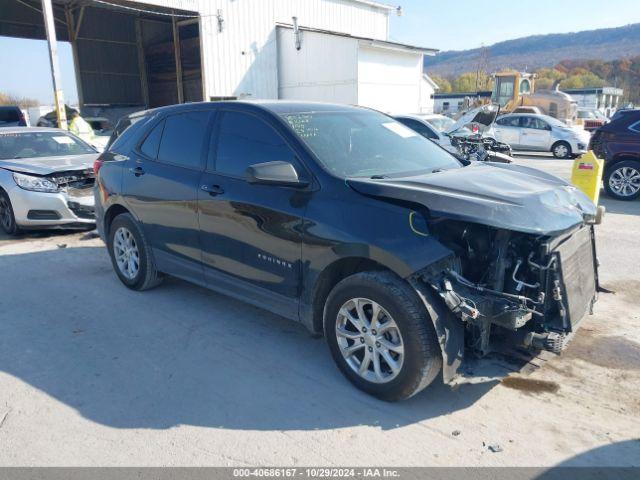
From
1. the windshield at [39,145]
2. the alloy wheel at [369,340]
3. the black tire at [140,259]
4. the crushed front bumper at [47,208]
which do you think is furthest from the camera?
the windshield at [39,145]

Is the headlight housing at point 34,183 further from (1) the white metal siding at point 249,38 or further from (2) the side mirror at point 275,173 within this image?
(1) the white metal siding at point 249,38

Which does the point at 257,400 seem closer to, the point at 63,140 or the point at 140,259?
the point at 140,259

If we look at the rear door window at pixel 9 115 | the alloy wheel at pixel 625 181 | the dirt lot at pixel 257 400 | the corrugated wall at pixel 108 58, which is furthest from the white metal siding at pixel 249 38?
the dirt lot at pixel 257 400

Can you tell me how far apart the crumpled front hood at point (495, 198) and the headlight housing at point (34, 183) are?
5767 millimetres

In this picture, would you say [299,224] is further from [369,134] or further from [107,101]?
[107,101]

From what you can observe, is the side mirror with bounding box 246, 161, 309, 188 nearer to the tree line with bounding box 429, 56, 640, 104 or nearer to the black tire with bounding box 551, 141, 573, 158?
the black tire with bounding box 551, 141, 573, 158

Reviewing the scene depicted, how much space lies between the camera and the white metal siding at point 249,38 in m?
21.6

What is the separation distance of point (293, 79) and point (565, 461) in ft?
77.4

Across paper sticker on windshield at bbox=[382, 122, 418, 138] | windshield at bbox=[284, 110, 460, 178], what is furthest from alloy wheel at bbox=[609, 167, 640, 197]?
paper sticker on windshield at bbox=[382, 122, 418, 138]

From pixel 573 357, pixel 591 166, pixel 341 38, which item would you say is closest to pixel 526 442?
pixel 573 357

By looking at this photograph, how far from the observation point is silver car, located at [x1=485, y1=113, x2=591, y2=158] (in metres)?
18.5

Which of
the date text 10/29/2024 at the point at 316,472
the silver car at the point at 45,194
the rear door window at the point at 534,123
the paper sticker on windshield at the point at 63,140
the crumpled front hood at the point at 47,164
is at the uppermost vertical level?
the paper sticker on windshield at the point at 63,140

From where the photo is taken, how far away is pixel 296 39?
78.0 feet

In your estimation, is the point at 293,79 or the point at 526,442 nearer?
the point at 526,442
